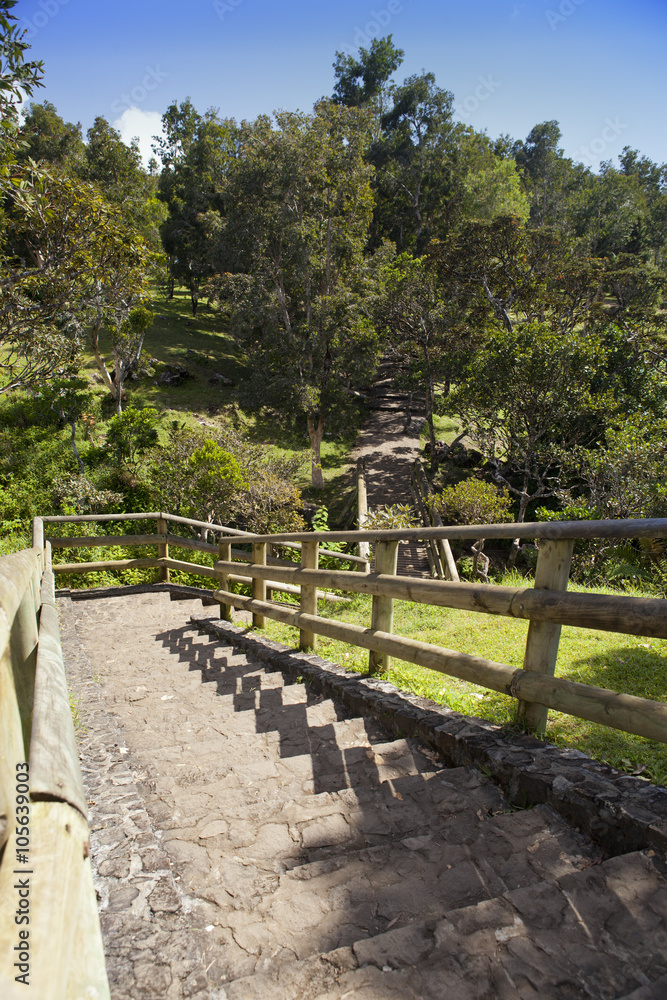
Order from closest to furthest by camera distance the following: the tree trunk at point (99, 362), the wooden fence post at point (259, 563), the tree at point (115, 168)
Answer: the wooden fence post at point (259, 563) → the tree trunk at point (99, 362) → the tree at point (115, 168)

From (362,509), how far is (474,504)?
4873mm

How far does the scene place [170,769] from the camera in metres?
2.88

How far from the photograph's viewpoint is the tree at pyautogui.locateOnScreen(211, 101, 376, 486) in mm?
20484

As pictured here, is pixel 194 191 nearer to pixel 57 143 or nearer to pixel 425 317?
pixel 57 143

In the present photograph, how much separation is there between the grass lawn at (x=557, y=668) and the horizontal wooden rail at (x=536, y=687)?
0.33 m

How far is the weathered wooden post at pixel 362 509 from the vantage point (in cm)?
1142

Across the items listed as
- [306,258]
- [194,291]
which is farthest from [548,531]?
[194,291]

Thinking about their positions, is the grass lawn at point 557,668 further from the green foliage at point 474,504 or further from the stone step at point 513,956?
the green foliage at point 474,504

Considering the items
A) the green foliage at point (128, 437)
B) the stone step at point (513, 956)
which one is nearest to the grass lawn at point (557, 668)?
the stone step at point (513, 956)

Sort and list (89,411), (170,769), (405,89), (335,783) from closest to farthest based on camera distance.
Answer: (335,783) < (170,769) < (89,411) < (405,89)

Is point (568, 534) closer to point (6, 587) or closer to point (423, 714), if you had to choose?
point (423, 714)

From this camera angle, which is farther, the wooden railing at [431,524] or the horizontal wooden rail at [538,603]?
the wooden railing at [431,524]

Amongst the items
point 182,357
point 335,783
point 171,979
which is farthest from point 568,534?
point 182,357

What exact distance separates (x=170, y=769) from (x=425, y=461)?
69.1ft
